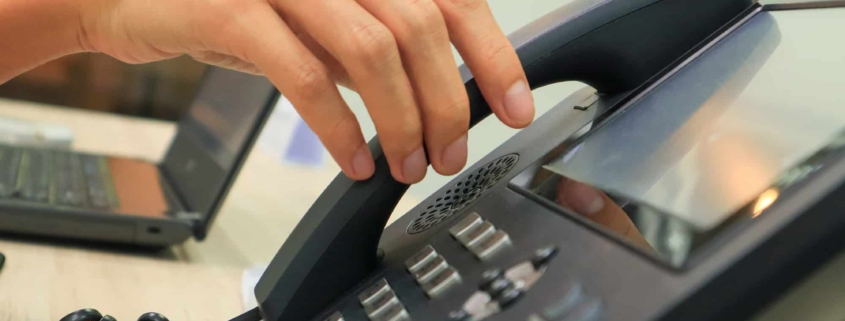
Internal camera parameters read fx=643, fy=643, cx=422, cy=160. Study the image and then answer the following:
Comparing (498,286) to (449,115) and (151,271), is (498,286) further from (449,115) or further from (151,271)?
(151,271)

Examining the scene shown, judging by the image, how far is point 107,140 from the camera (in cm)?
106

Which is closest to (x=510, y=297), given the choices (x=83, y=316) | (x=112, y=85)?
(x=83, y=316)

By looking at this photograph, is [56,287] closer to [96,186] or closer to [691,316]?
[96,186]

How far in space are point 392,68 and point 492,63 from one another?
0.17ft

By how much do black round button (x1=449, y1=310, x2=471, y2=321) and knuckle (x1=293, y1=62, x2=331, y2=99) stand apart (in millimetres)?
128

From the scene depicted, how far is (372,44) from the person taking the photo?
30 centimetres

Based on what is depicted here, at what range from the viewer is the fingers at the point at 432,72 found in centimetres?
31

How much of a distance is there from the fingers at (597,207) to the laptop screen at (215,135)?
407mm

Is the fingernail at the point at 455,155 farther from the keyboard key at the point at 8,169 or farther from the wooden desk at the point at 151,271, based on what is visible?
the keyboard key at the point at 8,169

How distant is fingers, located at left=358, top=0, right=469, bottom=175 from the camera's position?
31 centimetres

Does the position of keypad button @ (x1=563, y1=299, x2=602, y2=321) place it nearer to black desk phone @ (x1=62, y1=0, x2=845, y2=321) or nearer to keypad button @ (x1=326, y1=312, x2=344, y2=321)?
black desk phone @ (x1=62, y1=0, x2=845, y2=321)

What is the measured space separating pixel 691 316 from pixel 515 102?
0.15 meters

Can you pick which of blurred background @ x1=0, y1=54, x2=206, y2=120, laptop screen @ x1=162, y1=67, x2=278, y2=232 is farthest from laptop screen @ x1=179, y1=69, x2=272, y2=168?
blurred background @ x1=0, y1=54, x2=206, y2=120

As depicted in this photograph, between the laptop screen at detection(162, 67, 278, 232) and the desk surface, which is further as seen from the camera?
the laptop screen at detection(162, 67, 278, 232)
